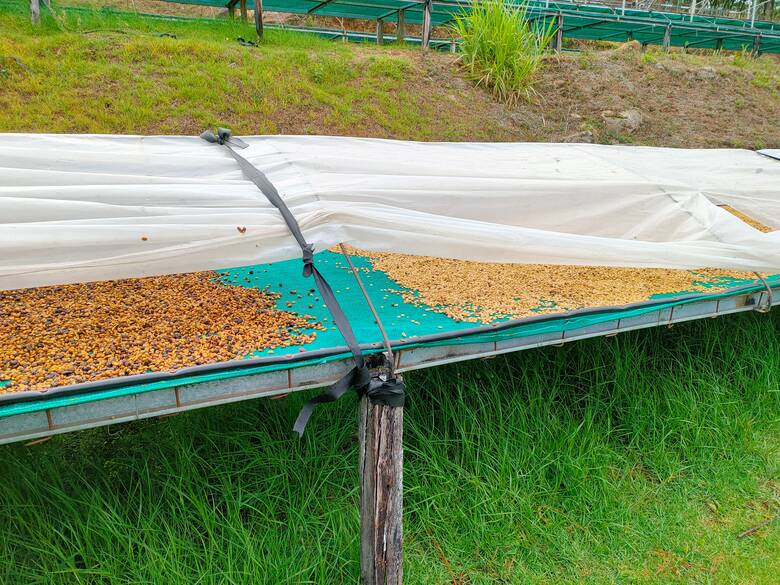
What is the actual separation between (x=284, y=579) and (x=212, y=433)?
2.00ft

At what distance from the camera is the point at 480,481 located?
239 cm

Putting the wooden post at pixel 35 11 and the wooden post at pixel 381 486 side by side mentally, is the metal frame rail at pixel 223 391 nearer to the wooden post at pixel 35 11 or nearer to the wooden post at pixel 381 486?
the wooden post at pixel 381 486

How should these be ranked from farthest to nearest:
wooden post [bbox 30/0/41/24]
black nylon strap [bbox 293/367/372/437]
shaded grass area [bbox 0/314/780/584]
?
1. wooden post [bbox 30/0/41/24]
2. shaded grass area [bbox 0/314/780/584]
3. black nylon strap [bbox 293/367/372/437]

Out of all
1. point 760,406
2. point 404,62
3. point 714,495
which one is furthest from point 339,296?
point 404,62

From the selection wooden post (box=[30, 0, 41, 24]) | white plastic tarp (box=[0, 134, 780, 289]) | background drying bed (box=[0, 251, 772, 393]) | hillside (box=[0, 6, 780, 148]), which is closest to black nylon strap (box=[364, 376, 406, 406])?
background drying bed (box=[0, 251, 772, 393])

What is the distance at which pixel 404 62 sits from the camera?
7.33 meters

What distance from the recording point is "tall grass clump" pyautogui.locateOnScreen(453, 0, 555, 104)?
6961 millimetres

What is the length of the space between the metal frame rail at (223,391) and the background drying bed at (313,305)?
72mm

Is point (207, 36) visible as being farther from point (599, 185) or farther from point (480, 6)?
point (599, 185)

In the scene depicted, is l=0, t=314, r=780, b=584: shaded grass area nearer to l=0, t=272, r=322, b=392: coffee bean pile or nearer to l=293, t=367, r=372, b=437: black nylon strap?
l=0, t=272, r=322, b=392: coffee bean pile

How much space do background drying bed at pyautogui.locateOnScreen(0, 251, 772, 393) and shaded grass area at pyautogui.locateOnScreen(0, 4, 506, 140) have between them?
329cm

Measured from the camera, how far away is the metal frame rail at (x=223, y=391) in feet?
4.99

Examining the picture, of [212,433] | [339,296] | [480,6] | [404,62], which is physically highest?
[480,6]

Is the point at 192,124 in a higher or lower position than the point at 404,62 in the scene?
lower
